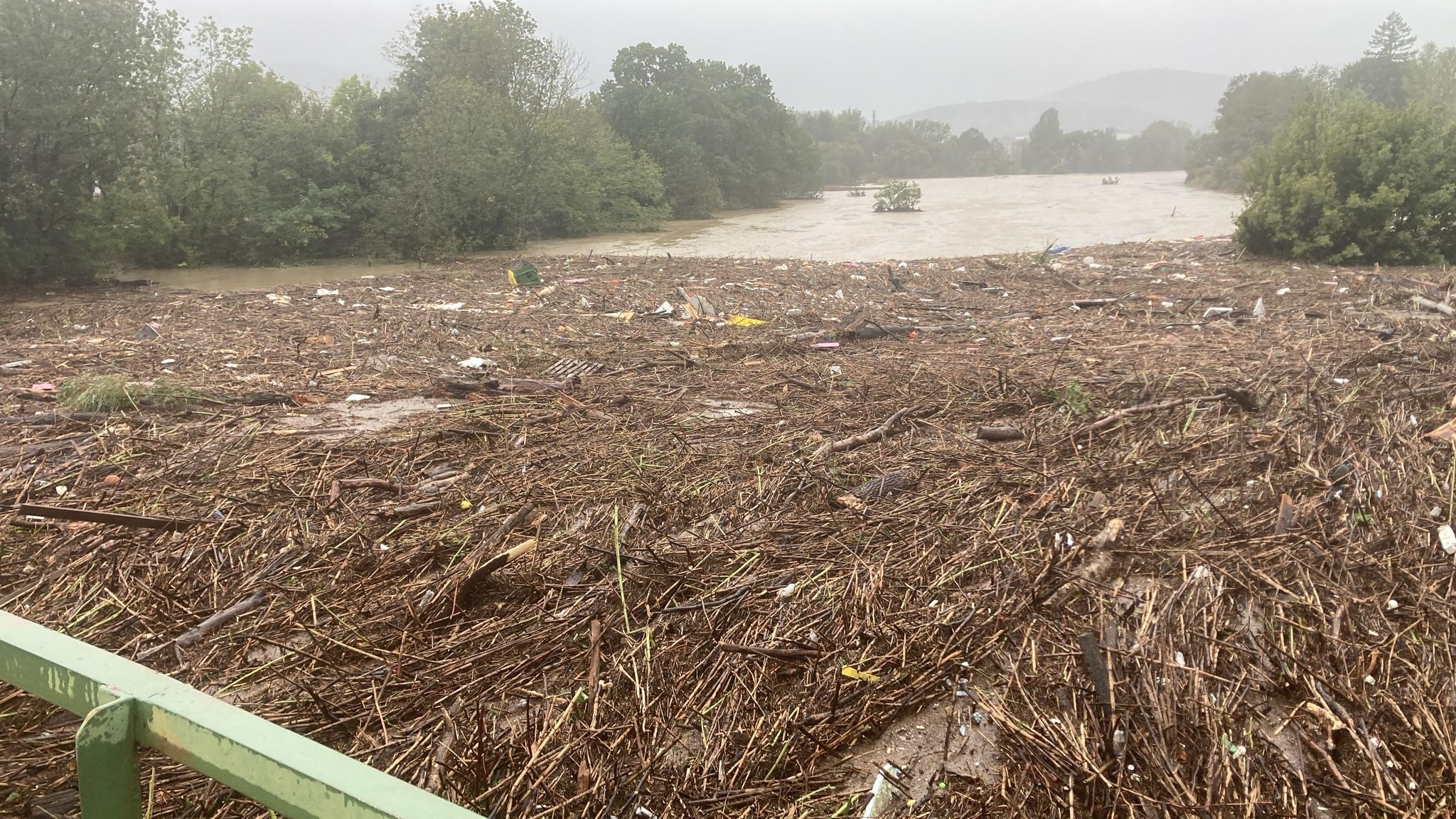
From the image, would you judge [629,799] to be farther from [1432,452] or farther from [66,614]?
[1432,452]

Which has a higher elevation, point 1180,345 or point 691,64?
point 691,64

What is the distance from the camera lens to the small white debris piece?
272cm

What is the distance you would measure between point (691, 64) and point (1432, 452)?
34.3 metres

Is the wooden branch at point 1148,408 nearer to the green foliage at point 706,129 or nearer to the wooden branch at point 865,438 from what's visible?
the wooden branch at point 865,438

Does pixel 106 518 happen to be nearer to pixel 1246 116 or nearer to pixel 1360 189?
pixel 1360 189

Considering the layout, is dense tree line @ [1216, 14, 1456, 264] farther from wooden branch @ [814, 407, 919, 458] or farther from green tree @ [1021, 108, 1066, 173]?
green tree @ [1021, 108, 1066, 173]

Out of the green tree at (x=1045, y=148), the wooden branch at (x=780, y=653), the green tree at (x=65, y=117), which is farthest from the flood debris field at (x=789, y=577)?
the green tree at (x=1045, y=148)

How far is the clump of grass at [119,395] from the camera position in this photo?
15.1 ft

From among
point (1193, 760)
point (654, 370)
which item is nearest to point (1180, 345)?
point (654, 370)

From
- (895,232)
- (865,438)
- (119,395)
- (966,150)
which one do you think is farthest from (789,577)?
(966,150)

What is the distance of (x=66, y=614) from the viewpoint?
2.54m

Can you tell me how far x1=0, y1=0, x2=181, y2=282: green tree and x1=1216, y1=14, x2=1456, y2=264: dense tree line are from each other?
52.2 feet

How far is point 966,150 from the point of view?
6962 cm

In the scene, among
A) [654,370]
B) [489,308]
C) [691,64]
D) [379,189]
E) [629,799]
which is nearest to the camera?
[629,799]
